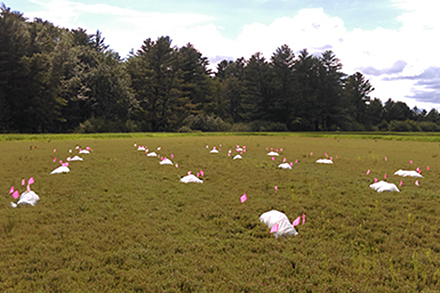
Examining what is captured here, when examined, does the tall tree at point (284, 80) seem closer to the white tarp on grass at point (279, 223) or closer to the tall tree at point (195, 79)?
the tall tree at point (195, 79)

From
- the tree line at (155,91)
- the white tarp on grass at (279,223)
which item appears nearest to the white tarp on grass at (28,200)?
the white tarp on grass at (279,223)

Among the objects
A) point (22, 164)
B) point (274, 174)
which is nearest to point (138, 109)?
point (22, 164)

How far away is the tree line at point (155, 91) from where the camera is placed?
3384cm

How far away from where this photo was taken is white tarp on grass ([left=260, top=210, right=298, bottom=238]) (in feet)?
12.9

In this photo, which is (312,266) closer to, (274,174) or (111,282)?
(111,282)

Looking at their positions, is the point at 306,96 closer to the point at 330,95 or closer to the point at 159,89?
the point at 330,95

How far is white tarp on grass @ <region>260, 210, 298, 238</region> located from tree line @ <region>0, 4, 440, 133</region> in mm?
34333

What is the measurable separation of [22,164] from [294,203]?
29.8 ft

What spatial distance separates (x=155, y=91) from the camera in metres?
46.7

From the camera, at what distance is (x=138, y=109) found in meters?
45.4

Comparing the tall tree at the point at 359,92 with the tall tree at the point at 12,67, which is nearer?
the tall tree at the point at 12,67

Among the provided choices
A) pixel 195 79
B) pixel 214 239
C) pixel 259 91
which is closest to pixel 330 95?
pixel 259 91

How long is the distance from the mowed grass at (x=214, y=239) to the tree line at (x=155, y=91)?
32355mm

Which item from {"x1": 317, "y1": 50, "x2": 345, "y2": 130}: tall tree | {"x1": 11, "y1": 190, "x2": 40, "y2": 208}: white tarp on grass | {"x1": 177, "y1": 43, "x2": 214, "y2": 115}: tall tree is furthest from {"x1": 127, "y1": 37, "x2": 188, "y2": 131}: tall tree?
{"x1": 11, "y1": 190, "x2": 40, "y2": 208}: white tarp on grass
